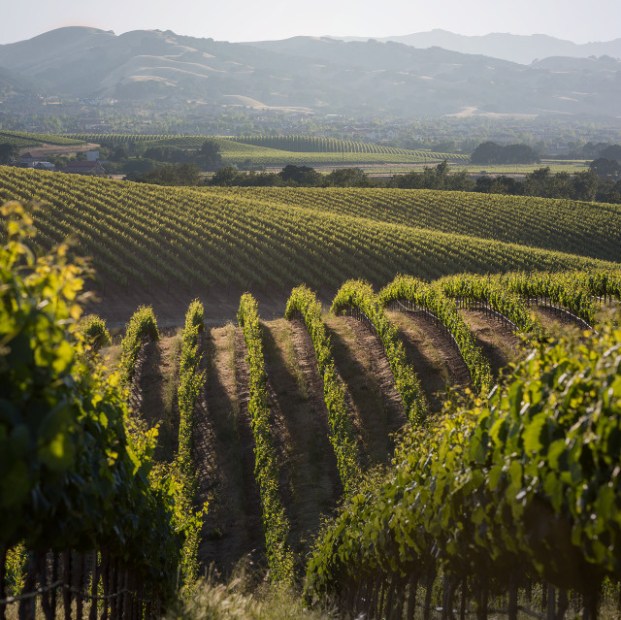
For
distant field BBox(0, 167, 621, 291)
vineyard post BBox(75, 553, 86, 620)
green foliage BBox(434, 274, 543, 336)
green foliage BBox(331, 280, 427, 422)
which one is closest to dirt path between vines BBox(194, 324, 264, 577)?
green foliage BBox(331, 280, 427, 422)

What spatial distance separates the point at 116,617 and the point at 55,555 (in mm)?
1638

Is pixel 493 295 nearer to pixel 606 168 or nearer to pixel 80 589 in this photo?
pixel 80 589

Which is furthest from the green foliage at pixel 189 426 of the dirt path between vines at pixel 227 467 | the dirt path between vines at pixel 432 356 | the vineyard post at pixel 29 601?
the dirt path between vines at pixel 432 356

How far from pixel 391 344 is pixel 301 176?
242 feet

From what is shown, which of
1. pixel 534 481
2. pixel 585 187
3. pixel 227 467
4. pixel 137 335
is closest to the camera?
pixel 534 481

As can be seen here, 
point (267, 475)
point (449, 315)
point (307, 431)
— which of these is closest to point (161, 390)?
point (307, 431)

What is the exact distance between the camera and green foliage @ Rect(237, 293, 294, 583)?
509 inches

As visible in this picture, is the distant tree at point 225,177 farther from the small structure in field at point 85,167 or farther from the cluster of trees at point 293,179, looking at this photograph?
the small structure in field at point 85,167

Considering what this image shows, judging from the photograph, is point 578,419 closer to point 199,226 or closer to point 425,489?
point 425,489

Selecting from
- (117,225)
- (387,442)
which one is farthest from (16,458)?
(117,225)

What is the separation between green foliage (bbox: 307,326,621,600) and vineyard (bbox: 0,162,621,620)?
0.02 metres

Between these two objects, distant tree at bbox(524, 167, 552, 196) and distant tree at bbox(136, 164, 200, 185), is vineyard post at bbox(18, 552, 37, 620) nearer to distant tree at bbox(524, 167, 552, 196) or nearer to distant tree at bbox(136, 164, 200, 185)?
distant tree at bbox(136, 164, 200, 185)

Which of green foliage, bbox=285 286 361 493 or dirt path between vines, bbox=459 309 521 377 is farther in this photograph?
dirt path between vines, bbox=459 309 521 377

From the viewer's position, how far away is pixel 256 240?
50781mm
